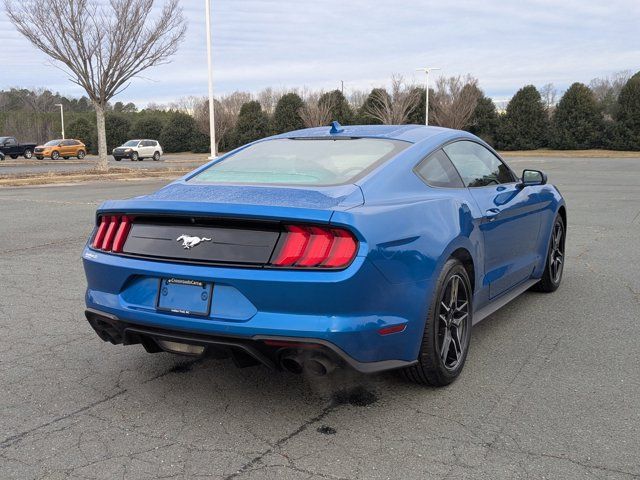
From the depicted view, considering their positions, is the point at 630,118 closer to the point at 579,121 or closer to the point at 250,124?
the point at 579,121

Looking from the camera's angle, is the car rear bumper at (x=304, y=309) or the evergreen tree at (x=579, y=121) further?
the evergreen tree at (x=579, y=121)

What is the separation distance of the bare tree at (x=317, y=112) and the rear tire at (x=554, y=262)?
4838cm

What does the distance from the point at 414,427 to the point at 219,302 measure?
1.17 metres

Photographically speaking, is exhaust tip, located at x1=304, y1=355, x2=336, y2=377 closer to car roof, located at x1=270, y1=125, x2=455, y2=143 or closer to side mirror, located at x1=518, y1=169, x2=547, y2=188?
car roof, located at x1=270, y1=125, x2=455, y2=143

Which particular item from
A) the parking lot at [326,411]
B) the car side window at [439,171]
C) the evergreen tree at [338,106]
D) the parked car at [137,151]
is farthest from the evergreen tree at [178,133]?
the car side window at [439,171]

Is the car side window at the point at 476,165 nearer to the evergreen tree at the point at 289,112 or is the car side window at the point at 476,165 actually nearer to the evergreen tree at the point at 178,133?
the evergreen tree at the point at 289,112

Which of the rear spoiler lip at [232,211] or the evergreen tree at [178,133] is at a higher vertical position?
the evergreen tree at [178,133]

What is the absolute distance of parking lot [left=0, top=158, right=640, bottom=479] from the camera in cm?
281

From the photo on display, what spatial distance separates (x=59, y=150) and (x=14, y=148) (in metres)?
3.46

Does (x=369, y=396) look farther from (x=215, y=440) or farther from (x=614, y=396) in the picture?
(x=614, y=396)

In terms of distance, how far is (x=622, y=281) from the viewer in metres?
6.36

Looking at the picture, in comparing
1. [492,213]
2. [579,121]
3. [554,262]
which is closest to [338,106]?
[579,121]

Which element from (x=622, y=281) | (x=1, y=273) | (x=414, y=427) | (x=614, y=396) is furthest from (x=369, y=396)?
(x=1, y=273)

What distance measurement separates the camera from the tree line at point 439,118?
55.0 metres
